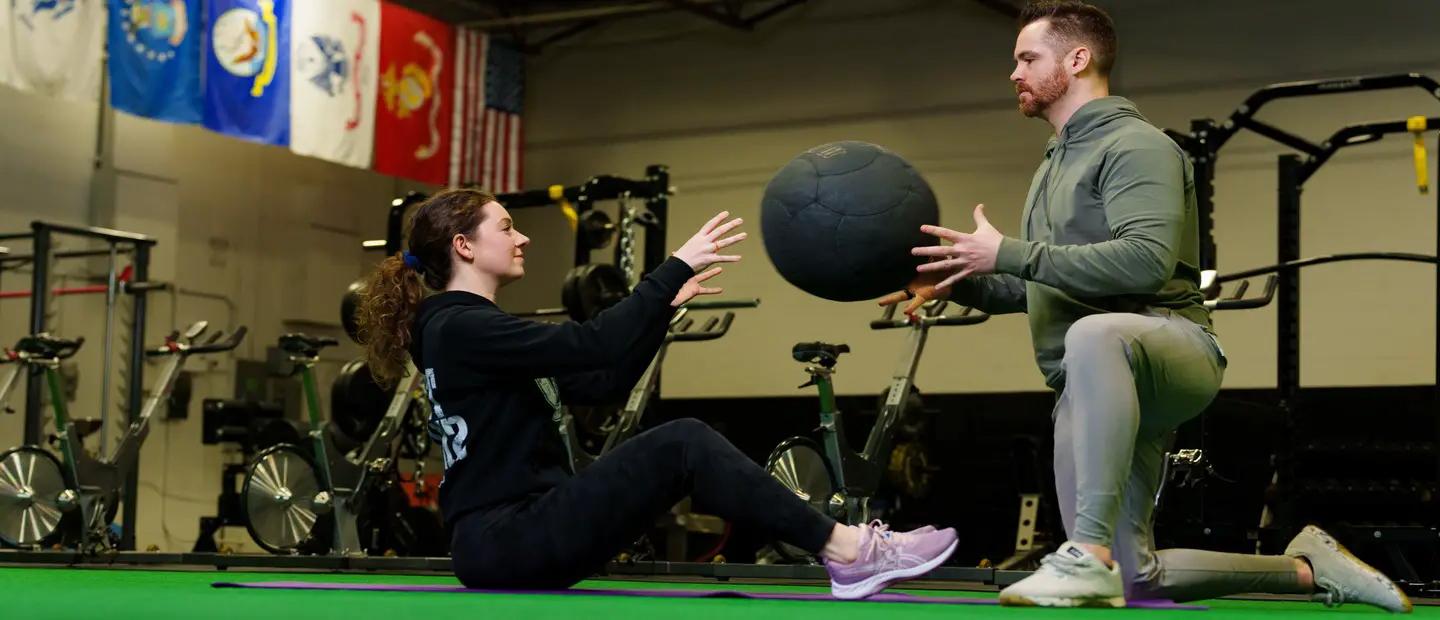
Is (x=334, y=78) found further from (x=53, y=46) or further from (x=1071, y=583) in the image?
(x=1071, y=583)

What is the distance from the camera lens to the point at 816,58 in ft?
40.3

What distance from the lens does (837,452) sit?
691 centimetres

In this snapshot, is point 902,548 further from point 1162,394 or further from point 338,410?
point 338,410

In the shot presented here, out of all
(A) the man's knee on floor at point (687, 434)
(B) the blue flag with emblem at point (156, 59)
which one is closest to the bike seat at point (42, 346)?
(B) the blue flag with emblem at point (156, 59)

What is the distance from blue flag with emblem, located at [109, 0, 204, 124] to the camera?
947 cm

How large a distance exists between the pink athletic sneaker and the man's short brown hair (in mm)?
1049

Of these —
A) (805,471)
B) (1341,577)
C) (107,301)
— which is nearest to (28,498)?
(107,301)

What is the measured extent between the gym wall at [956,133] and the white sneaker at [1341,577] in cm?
718

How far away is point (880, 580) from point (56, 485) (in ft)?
18.9

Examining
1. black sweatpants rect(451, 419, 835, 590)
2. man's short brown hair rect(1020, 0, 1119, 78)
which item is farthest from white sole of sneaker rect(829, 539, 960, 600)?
man's short brown hair rect(1020, 0, 1119, 78)

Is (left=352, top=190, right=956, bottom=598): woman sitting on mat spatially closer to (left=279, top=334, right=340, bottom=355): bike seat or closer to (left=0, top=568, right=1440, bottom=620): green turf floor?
(left=0, top=568, right=1440, bottom=620): green turf floor

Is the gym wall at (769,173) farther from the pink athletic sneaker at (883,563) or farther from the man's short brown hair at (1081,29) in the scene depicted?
the pink athletic sneaker at (883,563)

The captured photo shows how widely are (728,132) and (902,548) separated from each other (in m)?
9.52

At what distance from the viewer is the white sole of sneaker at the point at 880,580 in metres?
3.19
